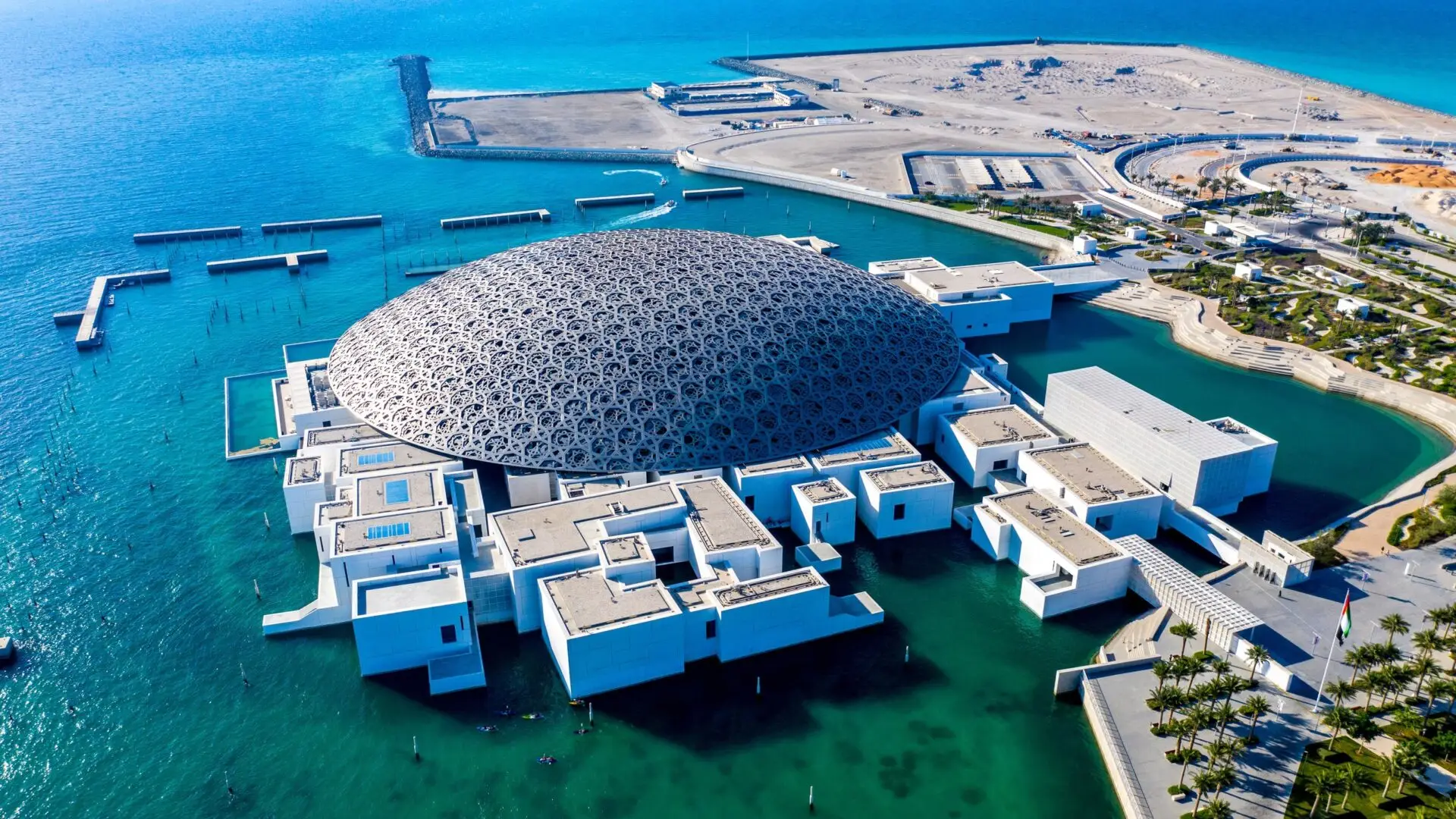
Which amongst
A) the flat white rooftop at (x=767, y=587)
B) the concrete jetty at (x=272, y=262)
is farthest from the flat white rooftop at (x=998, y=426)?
the concrete jetty at (x=272, y=262)

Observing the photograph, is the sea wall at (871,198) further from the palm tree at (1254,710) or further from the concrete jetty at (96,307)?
the palm tree at (1254,710)

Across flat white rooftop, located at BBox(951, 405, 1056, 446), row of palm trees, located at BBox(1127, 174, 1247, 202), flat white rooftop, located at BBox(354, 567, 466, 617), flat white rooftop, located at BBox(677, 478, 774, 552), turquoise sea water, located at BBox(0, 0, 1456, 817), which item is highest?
row of palm trees, located at BBox(1127, 174, 1247, 202)

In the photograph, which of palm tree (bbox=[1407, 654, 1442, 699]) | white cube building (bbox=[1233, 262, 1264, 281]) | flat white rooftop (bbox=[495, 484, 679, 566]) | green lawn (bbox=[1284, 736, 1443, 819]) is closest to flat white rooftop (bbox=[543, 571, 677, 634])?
flat white rooftop (bbox=[495, 484, 679, 566])

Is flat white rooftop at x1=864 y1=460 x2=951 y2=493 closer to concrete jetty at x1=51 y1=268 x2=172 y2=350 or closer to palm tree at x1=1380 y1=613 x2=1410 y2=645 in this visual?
palm tree at x1=1380 y1=613 x2=1410 y2=645

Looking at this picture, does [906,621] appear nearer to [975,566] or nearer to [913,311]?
[975,566]

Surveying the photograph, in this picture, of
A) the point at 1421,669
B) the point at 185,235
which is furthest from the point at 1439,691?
the point at 185,235

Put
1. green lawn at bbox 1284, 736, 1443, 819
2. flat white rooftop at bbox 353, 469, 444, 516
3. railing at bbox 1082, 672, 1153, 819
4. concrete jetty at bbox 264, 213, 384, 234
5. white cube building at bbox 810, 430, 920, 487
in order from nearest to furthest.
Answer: green lawn at bbox 1284, 736, 1443, 819, railing at bbox 1082, 672, 1153, 819, flat white rooftop at bbox 353, 469, 444, 516, white cube building at bbox 810, 430, 920, 487, concrete jetty at bbox 264, 213, 384, 234

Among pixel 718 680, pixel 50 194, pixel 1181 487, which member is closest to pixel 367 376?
pixel 718 680

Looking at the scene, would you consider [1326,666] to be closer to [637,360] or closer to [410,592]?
[637,360]
